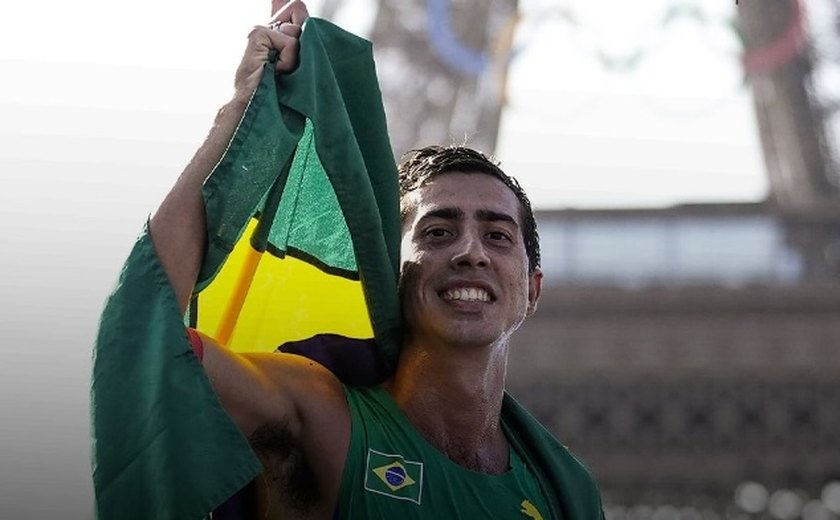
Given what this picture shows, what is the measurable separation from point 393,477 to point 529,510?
36 centimetres

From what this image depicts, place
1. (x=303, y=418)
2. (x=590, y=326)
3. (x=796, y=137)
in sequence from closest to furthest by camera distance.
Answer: (x=303, y=418), (x=590, y=326), (x=796, y=137)

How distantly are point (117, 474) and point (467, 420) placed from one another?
94 centimetres

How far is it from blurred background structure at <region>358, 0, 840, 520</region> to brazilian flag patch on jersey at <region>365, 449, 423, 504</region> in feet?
59.0

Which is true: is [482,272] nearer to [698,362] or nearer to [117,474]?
[117,474]

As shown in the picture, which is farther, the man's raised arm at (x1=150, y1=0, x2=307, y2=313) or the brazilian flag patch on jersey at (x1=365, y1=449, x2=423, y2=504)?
the brazilian flag patch on jersey at (x1=365, y1=449, x2=423, y2=504)

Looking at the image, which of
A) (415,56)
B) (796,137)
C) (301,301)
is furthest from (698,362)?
(301,301)

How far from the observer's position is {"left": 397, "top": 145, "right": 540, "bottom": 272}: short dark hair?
3.69m

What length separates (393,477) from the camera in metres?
3.26

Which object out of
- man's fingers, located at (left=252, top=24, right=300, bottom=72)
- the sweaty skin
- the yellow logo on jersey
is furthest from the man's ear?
man's fingers, located at (left=252, top=24, right=300, bottom=72)

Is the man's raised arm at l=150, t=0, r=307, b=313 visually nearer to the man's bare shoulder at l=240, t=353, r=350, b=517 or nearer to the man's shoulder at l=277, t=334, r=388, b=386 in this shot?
the man's bare shoulder at l=240, t=353, r=350, b=517

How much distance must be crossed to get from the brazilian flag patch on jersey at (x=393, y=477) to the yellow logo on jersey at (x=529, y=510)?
27cm

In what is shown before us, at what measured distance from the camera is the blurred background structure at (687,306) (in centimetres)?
2156

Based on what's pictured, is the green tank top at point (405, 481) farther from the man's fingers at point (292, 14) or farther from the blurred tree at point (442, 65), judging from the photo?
the blurred tree at point (442, 65)

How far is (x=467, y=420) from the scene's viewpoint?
3.53m
